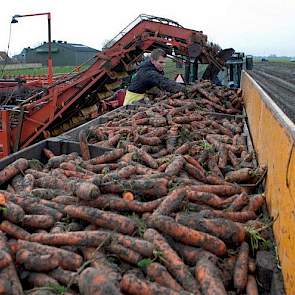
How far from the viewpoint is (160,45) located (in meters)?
10.7

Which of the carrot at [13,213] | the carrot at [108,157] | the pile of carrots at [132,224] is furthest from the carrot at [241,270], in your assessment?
the carrot at [108,157]

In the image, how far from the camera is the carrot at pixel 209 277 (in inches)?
108

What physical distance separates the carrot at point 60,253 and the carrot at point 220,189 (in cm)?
155

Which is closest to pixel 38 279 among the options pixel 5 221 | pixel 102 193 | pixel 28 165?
pixel 5 221

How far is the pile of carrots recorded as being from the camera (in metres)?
2.78

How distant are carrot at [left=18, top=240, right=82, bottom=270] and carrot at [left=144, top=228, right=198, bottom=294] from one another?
584 mm

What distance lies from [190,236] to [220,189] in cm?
108

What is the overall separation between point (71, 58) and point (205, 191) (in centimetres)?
4633

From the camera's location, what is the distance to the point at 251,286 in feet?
9.90

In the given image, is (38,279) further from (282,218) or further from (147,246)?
(282,218)

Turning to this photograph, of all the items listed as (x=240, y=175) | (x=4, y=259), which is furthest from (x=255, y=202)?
(x=4, y=259)

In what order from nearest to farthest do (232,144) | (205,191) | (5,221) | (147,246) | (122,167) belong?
(147,246) < (5,221) < (205,191) < (122,167) < (232,144)

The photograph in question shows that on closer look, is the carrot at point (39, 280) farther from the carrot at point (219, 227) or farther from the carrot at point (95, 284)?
the carrot at point (219, 227)

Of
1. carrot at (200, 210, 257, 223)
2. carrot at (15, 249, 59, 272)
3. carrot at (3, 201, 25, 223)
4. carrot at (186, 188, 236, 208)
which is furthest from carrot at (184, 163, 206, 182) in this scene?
carrot at (15, 249, 59, 272)
